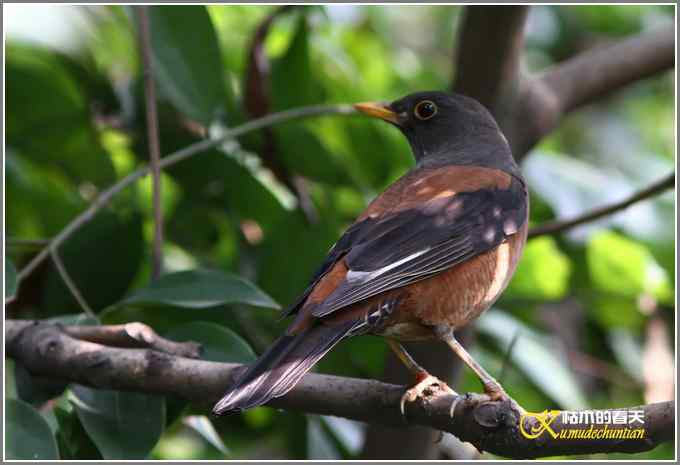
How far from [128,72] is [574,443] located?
14.7 ft

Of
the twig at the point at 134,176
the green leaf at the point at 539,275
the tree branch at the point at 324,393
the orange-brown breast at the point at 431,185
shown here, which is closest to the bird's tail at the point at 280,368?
the tree branch at the point at 324,393

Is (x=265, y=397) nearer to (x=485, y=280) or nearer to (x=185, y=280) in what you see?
(x=185, y=280)

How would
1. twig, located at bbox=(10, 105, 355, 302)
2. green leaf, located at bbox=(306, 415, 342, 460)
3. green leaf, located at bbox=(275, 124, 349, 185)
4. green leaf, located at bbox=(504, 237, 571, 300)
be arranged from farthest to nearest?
green leaf, located at bbox=(504, 237, 571, 300) < green leaf, located at bbox=(275, 124, 349, 185) < green leaf, located at bbox=(306, 415, 342, 460) < twig, located at bbox=(10, 105, 355, 302)

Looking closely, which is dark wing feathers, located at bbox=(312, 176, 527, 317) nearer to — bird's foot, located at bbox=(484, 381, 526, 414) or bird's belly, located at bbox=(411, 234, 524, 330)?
bird's belly, located at bbox=(411, 234, 524, 330)

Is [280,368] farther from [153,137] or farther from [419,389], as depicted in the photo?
[153,137]

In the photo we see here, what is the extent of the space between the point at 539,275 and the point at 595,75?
1.16m

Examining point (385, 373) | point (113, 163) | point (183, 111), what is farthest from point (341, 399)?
point (113, 163)

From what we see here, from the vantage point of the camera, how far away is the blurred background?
468 centimetres

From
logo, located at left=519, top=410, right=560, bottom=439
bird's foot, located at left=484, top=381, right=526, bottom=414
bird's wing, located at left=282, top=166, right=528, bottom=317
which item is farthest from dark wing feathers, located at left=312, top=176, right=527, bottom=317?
logo, located at left=519, top=410, right=560, bottom=439

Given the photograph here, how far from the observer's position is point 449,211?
4145mm

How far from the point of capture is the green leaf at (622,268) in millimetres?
5758

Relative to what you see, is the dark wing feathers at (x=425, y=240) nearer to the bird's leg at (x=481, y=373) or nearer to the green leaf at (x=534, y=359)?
the bird's leg at (x=481, y=373)

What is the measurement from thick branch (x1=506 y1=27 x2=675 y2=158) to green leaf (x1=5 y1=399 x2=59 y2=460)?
291 centimetres

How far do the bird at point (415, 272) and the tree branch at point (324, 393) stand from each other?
4.5 inches
